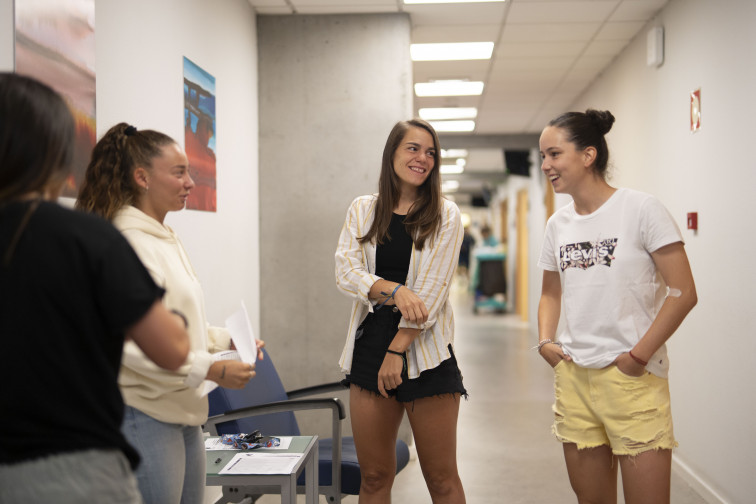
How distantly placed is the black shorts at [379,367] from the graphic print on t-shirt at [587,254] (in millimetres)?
485

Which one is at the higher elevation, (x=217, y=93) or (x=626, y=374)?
(x=217, y=93)

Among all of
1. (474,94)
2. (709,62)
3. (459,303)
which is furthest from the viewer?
(459,303)

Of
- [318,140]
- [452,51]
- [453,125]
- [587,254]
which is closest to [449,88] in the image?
[452,51]

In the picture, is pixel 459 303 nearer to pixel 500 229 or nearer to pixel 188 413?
pixel 500 229

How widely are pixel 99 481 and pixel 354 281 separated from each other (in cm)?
118

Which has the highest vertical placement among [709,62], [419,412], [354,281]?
[709,62]

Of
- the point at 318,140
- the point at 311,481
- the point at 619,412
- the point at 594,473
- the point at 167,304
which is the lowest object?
the point at 311,481

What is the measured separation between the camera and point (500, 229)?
17172 millimetres

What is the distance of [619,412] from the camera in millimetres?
1969

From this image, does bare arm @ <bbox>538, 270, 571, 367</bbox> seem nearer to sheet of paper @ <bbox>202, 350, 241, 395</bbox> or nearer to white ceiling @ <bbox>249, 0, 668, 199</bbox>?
sheet of paper @ <bbox>202, 350, 241, 395</bbox>

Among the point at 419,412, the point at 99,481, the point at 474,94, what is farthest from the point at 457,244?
the point at 474,94

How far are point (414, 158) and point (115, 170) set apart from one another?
37.7 inches

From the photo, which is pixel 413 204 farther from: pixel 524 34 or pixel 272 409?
pixel 524 34

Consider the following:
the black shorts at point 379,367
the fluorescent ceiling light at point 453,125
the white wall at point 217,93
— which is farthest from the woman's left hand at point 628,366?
the fluorescent ceiling light at point 453,125
